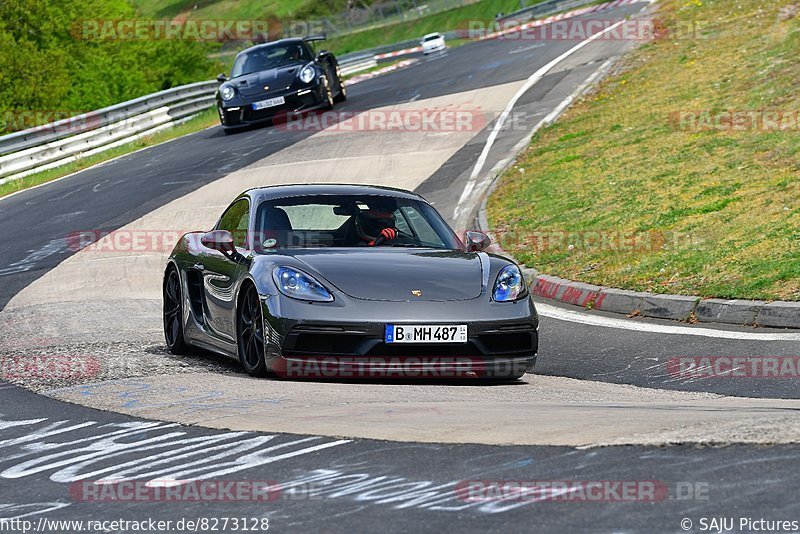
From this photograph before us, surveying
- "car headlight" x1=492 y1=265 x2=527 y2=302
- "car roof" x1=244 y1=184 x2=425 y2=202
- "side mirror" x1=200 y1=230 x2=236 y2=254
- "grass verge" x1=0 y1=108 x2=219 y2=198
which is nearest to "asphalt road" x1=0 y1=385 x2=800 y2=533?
"car headlight" x1=492 y1=265 x2=527 y2=302

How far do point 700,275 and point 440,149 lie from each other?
12.4 meters

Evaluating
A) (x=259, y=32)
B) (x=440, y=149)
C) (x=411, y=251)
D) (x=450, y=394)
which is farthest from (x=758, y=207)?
(x=259, y=32)

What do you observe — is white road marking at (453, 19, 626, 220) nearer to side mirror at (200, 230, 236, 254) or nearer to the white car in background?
side mirror at (200, 230, 236, 254)

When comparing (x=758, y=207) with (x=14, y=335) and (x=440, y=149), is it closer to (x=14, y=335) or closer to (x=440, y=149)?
(x=14, y=335)

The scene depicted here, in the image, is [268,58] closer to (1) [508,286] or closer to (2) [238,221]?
(2) [238,221]

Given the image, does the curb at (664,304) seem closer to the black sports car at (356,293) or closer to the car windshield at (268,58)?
the black sports car at (356,293)

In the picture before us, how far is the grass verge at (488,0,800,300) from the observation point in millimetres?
12445

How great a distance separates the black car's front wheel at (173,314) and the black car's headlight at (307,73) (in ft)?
57.2

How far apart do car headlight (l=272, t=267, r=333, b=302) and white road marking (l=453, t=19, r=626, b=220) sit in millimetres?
9555

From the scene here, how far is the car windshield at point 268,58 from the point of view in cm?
2861

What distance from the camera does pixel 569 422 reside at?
632 cm

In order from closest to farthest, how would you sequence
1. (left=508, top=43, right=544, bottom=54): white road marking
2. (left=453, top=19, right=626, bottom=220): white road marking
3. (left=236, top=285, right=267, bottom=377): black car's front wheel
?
(left=236, top=285, right=267, bottom=377): black car's front wheel
(left=453, top=19, right=626, bottom=220): white road marking
(left=508, top=43, right=544, bottom=54): white road marking

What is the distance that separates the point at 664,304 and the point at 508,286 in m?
3.00

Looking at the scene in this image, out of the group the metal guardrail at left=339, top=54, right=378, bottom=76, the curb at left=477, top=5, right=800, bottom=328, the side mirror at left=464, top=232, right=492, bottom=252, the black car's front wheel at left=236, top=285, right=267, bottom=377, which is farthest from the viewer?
the metal guardrail at left=339, top=54, right=378, bottom=76
